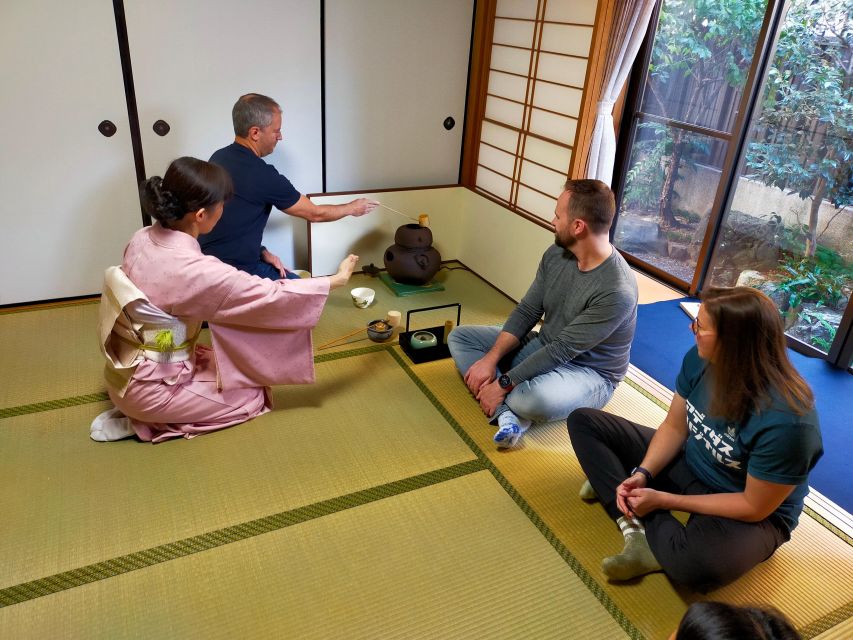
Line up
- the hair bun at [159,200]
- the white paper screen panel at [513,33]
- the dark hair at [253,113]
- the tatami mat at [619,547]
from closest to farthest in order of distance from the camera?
the tatami mat at [619,547], the hair bun at [159,200], the dark hair at [253,113], the white paper screen panel at [513,33]

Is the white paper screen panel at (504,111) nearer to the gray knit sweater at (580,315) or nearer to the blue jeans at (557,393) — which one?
the gray knit sweater at (580,315)

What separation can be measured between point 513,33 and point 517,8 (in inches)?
5.3

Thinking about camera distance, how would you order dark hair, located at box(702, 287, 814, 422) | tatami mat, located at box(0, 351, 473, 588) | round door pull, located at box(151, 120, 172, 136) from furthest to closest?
round door pull, located at box(151, 120, 172, 136)
tatami mat, located at box(0, 351, 473, 588)
dark hair, located at box(702, 287, 814, 422)

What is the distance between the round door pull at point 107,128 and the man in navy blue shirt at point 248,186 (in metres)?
0.67

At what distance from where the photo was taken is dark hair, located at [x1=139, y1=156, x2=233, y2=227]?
2131 millimetres

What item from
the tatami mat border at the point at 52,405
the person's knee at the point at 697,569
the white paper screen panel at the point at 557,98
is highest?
the white paper screen panel at the point at 557,98

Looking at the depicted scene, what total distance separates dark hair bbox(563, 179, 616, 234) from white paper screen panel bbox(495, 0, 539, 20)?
5.57 ft

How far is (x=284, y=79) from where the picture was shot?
11.7 feet

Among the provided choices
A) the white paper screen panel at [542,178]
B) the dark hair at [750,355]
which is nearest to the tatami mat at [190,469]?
the dark hair at [750,355]

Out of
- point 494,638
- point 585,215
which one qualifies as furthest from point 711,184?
point 494,638

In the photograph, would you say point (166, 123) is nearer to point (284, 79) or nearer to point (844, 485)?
point (284, 79)

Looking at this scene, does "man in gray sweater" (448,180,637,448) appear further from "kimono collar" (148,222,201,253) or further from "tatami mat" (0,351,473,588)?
"kimono collar" (148,222,201,253)

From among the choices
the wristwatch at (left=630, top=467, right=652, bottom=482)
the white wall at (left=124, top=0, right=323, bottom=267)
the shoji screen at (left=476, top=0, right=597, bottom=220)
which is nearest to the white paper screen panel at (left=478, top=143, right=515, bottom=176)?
the shoji screen at (left=476, top=0, right=597, bottom=220)

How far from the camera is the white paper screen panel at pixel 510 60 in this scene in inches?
145
